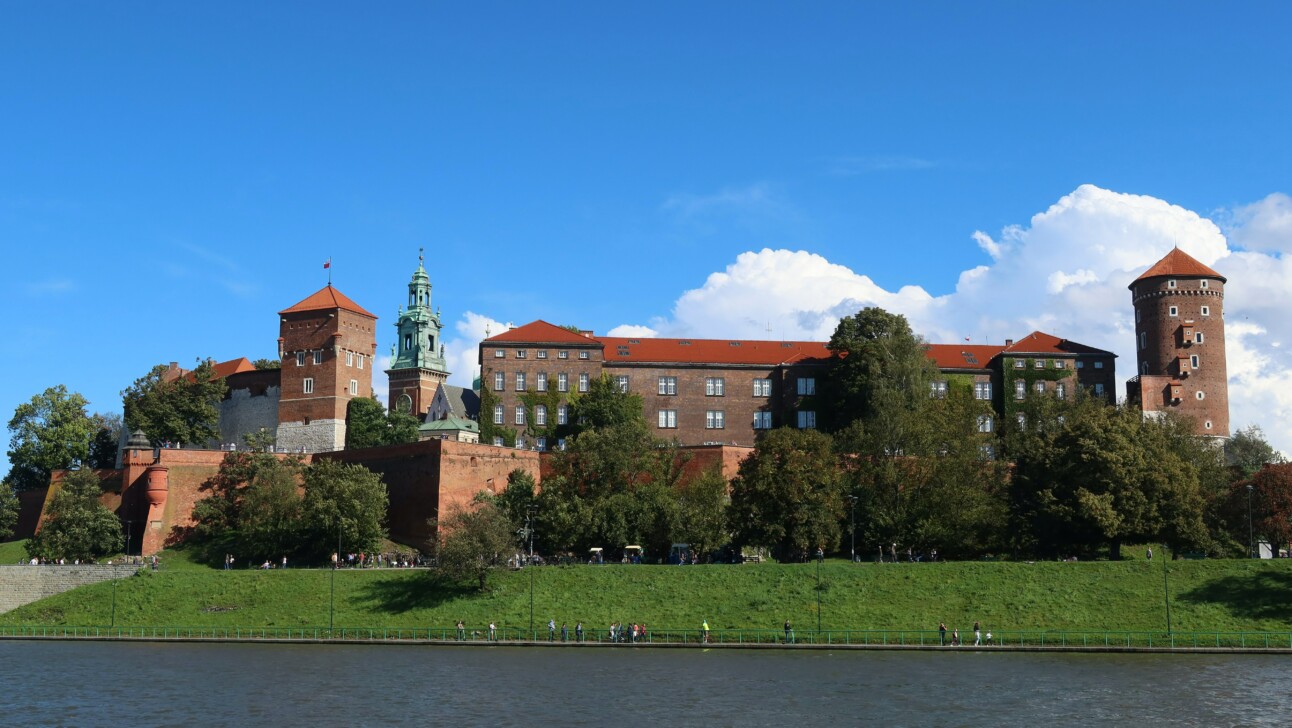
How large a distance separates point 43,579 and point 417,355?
A: 5224 cm

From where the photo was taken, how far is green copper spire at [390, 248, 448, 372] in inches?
4508

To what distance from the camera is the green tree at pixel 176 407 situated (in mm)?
84750

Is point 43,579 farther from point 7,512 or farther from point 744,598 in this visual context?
point 744,598

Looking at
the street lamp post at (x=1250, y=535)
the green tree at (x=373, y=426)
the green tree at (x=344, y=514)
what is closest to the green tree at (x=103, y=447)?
the green tree at (x=373, y=426)

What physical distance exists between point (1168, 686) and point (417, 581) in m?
33.2

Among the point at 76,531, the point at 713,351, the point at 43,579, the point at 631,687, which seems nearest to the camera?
the point at 631,687

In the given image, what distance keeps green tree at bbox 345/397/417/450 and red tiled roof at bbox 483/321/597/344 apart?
7.89m

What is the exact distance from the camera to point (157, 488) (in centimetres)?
7319

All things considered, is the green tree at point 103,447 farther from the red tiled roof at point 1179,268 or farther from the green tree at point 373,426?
the red tiled roof at point 1179,268

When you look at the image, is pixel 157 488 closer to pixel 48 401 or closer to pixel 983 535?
pixel 48 401

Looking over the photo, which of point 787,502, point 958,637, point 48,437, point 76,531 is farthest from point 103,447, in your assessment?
point 958,637

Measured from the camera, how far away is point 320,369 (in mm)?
89875

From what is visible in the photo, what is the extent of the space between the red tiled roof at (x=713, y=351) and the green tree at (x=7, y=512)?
37307 millimetres

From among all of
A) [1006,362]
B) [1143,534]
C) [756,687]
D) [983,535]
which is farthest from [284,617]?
[1006,362]
